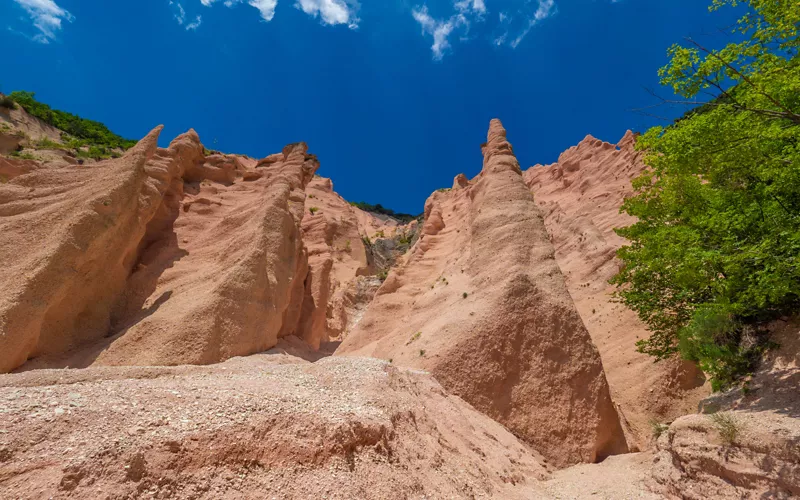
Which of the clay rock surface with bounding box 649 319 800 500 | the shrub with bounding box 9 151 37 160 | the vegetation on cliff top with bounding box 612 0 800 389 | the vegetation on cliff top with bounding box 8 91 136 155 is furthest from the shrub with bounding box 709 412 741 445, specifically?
the vegetation on cliff top with bounding box 8 91 136 155

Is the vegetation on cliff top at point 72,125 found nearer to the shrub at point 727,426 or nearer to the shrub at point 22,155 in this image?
the shrub at point 22,155

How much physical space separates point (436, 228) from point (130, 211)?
15.8m

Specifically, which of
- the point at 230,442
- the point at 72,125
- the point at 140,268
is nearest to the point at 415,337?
the point at 230,442

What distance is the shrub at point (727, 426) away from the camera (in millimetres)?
6324

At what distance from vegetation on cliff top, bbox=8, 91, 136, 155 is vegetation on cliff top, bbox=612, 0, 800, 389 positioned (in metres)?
29.0

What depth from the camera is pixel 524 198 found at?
16.4 meters

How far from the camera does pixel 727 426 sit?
6.44 meters

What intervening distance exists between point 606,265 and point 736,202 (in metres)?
12.1

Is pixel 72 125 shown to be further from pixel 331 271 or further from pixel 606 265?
pixel 606 265

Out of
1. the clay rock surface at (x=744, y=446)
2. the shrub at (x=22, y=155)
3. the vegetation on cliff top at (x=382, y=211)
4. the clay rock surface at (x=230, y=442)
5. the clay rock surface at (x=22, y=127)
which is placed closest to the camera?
the clay rock surface at (x=230, y=442)

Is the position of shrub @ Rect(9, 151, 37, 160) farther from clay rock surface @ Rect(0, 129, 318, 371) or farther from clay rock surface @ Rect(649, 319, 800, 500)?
clay rock surface @ Rect(649, 319, 800, 500)

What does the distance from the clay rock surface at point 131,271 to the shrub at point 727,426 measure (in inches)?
472

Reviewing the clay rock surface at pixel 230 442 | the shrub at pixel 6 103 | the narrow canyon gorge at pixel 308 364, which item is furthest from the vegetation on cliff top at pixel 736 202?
the shrub at pixel 6 103

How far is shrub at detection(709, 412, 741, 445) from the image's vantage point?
20.7 ft
